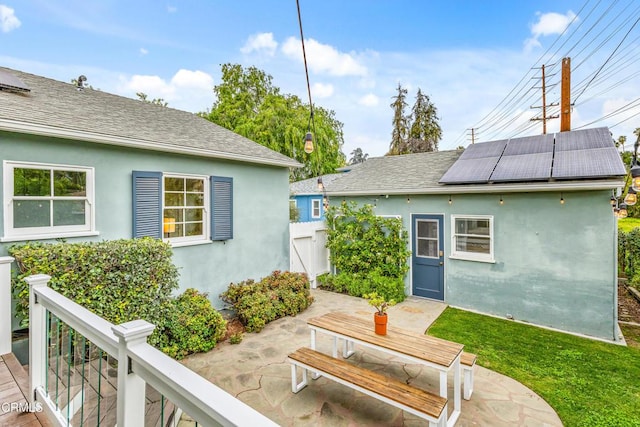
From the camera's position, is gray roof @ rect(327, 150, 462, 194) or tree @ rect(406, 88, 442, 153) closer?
gray roof @ rect(327, 150, 462, 194)

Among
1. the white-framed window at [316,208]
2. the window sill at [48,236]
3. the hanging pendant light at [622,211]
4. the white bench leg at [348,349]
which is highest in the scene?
the white-framed window at [316,208]

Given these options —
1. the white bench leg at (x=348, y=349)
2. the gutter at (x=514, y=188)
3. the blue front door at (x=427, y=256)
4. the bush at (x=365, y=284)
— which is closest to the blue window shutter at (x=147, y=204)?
the white bench leg at (x=348, y=349)

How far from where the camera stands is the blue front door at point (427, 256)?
305 inches

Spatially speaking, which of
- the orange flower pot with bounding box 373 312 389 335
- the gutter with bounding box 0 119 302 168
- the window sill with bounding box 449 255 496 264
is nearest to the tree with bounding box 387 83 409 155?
the window sill with bounding box 449 255 496 264

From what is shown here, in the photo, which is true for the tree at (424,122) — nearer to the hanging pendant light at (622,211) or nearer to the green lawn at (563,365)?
the hanging pendant light at (622,211)

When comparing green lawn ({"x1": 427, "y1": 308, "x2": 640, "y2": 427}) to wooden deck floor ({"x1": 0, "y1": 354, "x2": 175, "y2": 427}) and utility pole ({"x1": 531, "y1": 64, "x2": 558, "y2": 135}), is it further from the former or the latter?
utility pole ({"x1": 531, "y1": 64, "x2": 558, "y2": 135})

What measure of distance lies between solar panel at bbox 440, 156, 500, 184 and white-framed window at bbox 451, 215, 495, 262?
2.95 ft

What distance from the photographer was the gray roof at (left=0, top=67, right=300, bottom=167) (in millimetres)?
4480

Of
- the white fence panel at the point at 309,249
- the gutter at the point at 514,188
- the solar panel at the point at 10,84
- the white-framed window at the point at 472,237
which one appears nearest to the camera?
the solar panel at the point at 10,84

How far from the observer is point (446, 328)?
19.9ft

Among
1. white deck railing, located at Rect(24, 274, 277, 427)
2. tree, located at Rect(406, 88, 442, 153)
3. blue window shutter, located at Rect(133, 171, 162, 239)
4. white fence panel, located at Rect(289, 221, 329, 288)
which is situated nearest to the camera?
white deck railing, located at Rect(24, 274, 277, 427)

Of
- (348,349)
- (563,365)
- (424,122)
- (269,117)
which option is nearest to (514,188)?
(563,365)

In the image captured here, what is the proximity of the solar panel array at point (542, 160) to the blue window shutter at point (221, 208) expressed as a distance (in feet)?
17.5

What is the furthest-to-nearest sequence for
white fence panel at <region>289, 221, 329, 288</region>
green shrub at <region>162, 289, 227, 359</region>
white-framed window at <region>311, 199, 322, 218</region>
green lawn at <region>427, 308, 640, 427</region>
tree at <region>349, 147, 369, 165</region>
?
1. tree at <region>349, 147, 369, 165</region>
2. white-framed window at <region>311, 199, 322, 218</region>
3. white fence panel at <region>289, 221, 329, 288</region>
4. green shrub at <region>162, 289, 227, 359</region>
5. green lawn at <region>427, 308, 640, 427</region>
